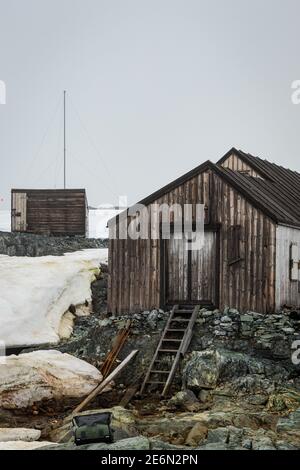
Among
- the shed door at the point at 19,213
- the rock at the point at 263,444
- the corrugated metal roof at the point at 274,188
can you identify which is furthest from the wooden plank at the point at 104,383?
the shed door at the point at 19,213

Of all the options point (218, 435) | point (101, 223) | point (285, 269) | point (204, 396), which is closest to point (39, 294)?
point (204, 396)

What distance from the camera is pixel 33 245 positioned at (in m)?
32.4

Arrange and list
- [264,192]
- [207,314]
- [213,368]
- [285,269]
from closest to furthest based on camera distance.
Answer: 1. [213,368]
2. [207,314]
3. [285,269]
4. [264,192]

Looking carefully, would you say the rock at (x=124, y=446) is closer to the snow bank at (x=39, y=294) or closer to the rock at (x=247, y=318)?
the rock at (x=247, y=318)

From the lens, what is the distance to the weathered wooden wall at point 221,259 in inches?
722

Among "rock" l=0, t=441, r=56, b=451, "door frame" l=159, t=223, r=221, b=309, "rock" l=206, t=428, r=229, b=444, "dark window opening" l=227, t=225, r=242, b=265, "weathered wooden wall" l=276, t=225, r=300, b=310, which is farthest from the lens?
"door frame" l=159, t=223, r=221, b=309

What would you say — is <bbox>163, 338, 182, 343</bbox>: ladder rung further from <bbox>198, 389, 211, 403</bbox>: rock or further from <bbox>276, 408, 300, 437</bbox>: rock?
<bbox>276, 408, 300, 437</bbox>: rock

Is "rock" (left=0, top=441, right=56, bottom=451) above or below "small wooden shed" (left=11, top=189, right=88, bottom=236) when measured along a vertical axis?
below

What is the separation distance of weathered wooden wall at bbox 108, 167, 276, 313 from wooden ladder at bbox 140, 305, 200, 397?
1.10 meters

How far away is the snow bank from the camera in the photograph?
63.0ft

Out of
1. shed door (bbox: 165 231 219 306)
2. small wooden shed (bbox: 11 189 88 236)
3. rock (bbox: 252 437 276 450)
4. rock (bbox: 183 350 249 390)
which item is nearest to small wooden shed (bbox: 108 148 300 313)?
shed door (bbox: 165 231 219 306)

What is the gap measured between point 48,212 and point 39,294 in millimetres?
15790

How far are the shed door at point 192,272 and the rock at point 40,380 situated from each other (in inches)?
169

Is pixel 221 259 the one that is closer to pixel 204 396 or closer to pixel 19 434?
pixel 204 396
